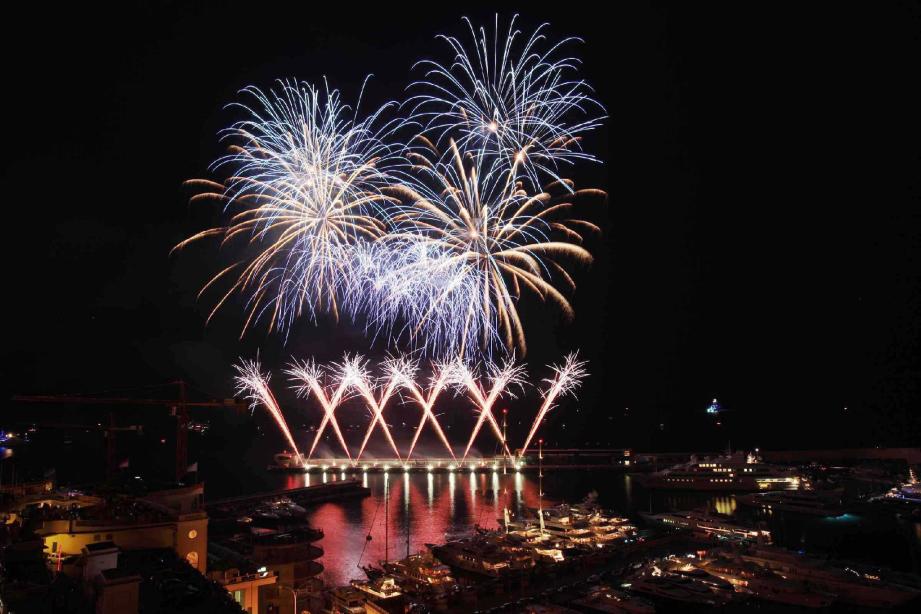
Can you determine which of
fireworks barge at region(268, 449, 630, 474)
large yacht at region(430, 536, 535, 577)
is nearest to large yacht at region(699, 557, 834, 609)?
large yacht at region(430, 536, 535, 577)

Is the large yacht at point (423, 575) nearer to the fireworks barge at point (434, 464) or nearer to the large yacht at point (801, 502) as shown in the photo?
the large yacht at point (801, 502)

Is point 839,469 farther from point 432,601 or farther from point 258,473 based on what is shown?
point 258,473

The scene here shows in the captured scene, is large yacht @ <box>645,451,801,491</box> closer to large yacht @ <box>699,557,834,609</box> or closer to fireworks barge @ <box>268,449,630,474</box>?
fireworks barge @ <box>268,449,630,474</box>

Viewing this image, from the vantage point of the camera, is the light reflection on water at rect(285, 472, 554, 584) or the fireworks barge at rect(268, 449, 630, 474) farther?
the fireworks barge at rect(268, 449, 630, 474)

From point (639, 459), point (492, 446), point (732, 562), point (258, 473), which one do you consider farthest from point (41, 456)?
point (732, 562)

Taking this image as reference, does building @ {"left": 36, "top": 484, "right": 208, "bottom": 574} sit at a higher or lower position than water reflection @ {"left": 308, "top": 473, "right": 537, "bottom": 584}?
higher

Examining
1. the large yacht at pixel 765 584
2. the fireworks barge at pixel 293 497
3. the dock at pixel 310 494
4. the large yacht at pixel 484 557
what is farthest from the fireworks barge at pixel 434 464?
the large yacht at pixel 765 584

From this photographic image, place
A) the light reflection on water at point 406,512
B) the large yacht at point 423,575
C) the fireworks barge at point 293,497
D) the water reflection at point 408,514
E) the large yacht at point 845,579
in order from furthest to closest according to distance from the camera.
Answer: the fireworks barge at point 293,497, the light reflection on water at point 406,512, the water reflection at point 408,514, the large yacht at point 423,575, the large yacht at point 845,579

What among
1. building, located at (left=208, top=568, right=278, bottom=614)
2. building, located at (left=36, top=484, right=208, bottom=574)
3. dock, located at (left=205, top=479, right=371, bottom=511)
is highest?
building, located at (left=36, top=484, right=208, bottom=574)
